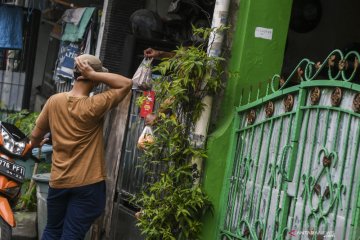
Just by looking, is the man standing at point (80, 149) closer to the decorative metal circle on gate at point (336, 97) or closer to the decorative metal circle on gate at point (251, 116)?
the decorative metal circle on gate at point (251, 116)

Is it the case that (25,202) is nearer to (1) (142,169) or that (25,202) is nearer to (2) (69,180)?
(1) (142,169)

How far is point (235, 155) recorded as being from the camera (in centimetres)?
668

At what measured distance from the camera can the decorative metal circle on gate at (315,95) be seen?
210 inches

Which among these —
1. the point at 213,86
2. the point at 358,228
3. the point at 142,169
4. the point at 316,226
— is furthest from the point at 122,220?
the point at 358,228

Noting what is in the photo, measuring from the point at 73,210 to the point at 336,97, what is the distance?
8.75 feet

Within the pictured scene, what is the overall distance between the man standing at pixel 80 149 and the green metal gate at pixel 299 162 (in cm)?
113

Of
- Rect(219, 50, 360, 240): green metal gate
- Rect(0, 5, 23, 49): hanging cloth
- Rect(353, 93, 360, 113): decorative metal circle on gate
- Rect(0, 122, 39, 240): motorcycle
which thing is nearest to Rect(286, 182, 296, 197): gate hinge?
Rect(219, 50, 360, 240): green metal gate

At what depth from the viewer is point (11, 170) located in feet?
24.4

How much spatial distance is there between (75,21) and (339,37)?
4.33m

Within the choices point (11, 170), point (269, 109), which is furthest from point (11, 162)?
point (269, 109)

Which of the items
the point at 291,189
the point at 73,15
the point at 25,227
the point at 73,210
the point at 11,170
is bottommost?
the point at 25,227

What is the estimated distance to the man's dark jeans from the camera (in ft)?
21.6

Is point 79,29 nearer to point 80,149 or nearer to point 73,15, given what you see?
point 73,15

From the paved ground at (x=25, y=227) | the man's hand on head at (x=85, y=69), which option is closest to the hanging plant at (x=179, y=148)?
the man's hand on head at (x=85, y=69)
